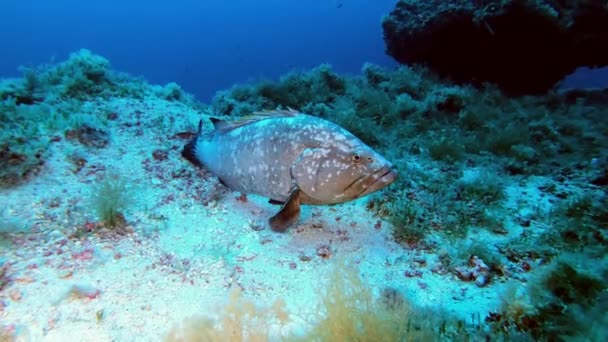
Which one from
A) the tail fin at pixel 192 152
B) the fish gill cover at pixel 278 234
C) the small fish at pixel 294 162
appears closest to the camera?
the fish gill cover at pixel 278 234

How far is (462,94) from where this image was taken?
347 inches

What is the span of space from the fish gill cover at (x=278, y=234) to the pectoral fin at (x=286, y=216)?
1.35ft

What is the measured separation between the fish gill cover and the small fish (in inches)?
24.3

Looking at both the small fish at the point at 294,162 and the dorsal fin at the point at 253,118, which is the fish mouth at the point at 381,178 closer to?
the small fish at the point at 294,162

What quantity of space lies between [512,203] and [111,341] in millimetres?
5373

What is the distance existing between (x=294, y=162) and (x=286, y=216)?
684mm

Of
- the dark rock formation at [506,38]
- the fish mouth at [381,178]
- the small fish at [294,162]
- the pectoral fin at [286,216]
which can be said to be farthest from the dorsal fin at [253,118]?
the dark rock formation at [506,38]

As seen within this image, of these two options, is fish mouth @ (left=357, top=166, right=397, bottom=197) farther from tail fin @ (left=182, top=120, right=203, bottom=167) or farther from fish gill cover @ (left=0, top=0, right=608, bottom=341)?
tail fin @ (left=182, top=120, right=203, bottom=167)

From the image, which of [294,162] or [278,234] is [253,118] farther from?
[278,234]

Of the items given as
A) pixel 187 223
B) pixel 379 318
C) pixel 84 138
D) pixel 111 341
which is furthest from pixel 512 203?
pixel 84 138

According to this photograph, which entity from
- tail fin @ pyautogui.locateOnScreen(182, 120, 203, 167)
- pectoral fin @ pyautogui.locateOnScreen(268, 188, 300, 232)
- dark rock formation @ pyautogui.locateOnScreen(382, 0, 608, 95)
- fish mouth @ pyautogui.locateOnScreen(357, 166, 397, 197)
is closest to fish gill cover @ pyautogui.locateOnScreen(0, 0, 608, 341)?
tail fin @ pyautogui.locateOnScreen(182, 120, 203, 167)

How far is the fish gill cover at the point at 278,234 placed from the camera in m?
2.79

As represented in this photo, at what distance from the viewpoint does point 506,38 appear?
1056cm

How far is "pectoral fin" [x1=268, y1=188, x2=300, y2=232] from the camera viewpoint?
424 cm
